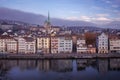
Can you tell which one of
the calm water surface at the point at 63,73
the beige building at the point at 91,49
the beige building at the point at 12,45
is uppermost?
the beige building at the point at 12,45

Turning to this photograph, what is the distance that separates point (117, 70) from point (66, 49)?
7081 mm

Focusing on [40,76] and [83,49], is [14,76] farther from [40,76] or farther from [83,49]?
[83,49]

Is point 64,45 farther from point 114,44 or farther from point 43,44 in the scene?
point 114,44

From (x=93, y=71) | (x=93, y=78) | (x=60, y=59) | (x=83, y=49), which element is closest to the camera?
(x=93, y=78)

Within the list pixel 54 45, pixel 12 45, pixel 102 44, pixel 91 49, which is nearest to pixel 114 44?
pixel 102 44

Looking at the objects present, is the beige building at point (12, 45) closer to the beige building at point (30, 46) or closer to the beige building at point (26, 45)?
the beige building at point (26, 45)

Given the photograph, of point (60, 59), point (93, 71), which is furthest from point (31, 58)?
point (93, 71)

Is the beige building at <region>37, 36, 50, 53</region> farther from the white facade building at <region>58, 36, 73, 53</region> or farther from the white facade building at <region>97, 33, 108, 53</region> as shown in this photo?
A: the white facade building at <region>97, 33, 108, 53</region>

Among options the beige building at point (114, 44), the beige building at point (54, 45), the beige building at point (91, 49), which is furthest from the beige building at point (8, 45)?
the beige building at point (114, 44)

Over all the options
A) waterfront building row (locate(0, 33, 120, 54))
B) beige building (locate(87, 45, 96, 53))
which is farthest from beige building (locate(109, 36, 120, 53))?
beige building (locate(87, 45, 96, 53))

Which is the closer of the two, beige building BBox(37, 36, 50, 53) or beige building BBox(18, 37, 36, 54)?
beige building BBox(18, 37, 36, 54)

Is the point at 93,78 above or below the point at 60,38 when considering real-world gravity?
below

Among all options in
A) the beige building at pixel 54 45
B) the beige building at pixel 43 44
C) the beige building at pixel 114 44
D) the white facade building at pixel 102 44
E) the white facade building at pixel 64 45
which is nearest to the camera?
the white facade building at pixel 64 45

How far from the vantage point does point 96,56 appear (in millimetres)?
15930
